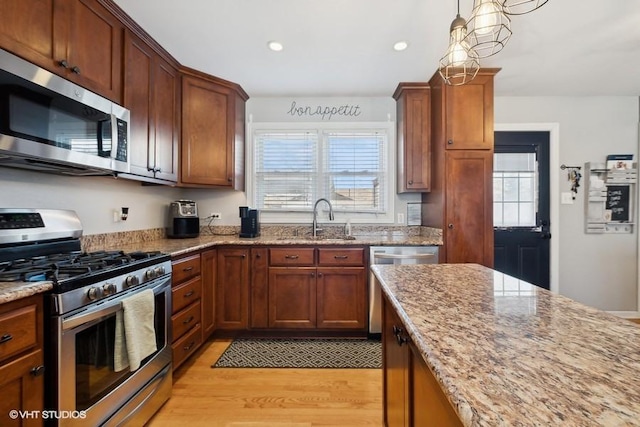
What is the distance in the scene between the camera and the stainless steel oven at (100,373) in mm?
1142

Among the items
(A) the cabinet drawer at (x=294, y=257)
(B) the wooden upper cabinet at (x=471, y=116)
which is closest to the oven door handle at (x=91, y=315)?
(A) the cabinet drawer at (x=294, y=257)

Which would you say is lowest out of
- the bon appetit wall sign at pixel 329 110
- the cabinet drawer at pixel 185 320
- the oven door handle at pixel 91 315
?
the cabinet drawer at pixel 185 320

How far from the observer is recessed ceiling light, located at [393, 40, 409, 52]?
2201 mm

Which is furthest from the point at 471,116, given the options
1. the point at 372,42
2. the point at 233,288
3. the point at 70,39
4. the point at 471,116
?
the point at 70,39

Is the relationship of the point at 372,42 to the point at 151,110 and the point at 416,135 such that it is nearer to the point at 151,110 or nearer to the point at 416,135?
the point at 416,135

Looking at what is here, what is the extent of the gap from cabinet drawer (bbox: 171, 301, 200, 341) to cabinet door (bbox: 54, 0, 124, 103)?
151 cm

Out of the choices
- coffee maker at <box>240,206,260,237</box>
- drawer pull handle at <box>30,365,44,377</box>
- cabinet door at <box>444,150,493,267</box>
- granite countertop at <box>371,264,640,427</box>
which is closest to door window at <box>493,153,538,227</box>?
cabinet door at <box>444,150,493,267</box>

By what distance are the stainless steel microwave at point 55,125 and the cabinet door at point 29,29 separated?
0.26ft

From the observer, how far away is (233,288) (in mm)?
2607

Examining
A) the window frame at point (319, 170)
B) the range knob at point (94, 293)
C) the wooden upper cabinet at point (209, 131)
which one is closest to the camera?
the range knob at point (94, 293)

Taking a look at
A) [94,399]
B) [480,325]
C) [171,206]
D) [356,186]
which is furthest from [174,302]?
[356,186]

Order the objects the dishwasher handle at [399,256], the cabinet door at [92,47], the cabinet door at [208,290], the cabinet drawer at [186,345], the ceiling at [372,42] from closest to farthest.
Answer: the cabinet door at [92,47] < the ceiling at [372,42] < the cabinet drawer at [186,345] < the cabinet door at [208,290] < the dishwasher handle at [399,256]

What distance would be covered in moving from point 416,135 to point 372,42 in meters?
1.05

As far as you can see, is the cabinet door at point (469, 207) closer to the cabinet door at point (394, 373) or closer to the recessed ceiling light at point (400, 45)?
the recessed ceiling light at point (400, 45)
